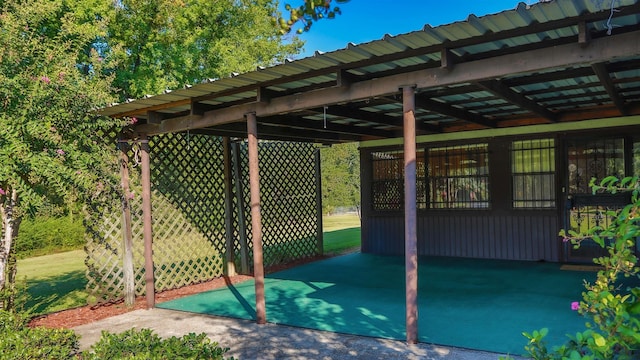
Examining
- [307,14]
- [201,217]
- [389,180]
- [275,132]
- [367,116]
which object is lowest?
[201,217]

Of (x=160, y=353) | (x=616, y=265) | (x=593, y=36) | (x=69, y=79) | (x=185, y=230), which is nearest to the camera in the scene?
(x=616, y=265)

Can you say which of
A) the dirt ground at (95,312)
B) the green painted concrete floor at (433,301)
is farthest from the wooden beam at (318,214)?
the dirt ground at (95,312)

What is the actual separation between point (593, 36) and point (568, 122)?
4271 millimetres

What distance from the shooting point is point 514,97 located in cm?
485

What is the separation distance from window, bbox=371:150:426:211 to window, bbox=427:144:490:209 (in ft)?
0.93

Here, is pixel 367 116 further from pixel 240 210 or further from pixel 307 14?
pixel 307 14

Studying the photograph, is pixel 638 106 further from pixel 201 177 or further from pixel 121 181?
pixel 121 181

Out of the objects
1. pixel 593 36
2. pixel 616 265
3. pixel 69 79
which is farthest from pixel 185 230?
pixel 616 265

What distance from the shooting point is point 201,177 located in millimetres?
6891

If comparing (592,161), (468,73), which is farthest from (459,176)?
(468,73)

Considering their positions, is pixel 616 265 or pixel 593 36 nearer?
pixel 616 265

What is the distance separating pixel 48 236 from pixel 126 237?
8387 millimetres

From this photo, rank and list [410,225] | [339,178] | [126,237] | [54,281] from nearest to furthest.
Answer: [410,225] → [126,237] → [54,281] → [339,178]

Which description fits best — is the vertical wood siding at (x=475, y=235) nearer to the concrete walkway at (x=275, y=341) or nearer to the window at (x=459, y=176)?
the window at (x=459, y=176)
